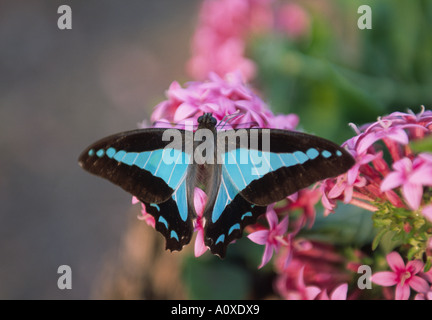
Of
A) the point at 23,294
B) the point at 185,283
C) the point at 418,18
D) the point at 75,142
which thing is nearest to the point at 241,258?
the point at 185,283

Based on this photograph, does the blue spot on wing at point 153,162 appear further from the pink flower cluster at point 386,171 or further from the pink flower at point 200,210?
the pink flower cluster at point 386,171

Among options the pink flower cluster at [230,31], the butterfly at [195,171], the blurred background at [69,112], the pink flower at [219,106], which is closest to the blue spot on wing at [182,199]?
the butterfly at [195,171]

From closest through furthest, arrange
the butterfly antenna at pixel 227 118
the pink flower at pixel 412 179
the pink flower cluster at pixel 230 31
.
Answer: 1. the pink flower at pixel 412 179
2. the butterfly antenna at pixel 227 118
3. the pink flower cluster at pixel 230 31

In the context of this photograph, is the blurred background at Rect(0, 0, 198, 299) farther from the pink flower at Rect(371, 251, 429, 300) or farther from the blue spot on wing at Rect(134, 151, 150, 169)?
the pink flower at Rect(371, 251, 429, 300)

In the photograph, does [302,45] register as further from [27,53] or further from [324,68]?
[27,53]

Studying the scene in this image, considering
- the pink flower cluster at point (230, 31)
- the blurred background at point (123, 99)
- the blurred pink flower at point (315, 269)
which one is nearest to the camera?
the blurred pink flower at point (315, 269)

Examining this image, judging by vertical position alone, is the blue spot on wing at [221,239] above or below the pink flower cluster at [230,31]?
below

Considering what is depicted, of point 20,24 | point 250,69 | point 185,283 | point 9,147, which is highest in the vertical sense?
point 20,24

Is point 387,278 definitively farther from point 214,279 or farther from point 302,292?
point 214,279

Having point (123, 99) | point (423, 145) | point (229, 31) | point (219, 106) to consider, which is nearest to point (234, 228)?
point (219, 106)
